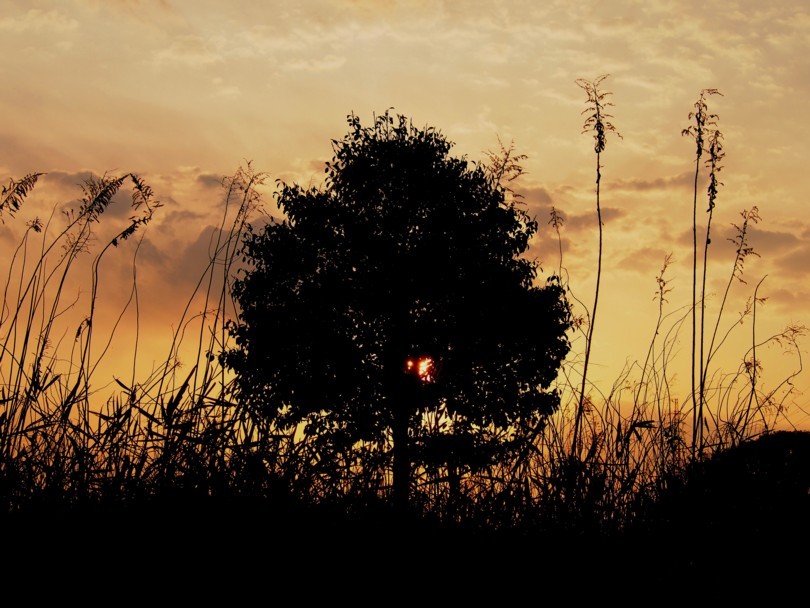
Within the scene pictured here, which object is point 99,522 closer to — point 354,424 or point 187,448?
point 187,448

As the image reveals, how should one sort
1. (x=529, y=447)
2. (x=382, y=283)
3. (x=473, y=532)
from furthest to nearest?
(x=382, y=283) < (x=529, y=447) < (x=473, y=532)

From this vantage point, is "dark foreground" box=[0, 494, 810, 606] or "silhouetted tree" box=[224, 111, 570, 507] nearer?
"dark foreground" box=[0, 494, 810, 606]

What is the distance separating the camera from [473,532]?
3.17 m

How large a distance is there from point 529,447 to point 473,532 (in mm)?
687

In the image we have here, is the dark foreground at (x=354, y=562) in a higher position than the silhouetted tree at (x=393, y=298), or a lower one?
lower

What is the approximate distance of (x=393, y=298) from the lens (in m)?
20.7

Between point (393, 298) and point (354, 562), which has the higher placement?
point (393, 298)

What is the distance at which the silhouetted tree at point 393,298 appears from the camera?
20.0m

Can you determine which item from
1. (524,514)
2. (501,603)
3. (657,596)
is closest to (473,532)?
(524,514)

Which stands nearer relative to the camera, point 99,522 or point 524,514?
point 99,522

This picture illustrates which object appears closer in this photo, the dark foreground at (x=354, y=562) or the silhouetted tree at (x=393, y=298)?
the dark foreground at (x=354, y=562)

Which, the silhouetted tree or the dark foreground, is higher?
the silhouetted tree

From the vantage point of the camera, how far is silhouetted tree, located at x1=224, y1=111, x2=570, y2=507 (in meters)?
20.0

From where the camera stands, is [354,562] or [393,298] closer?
[354,562]
